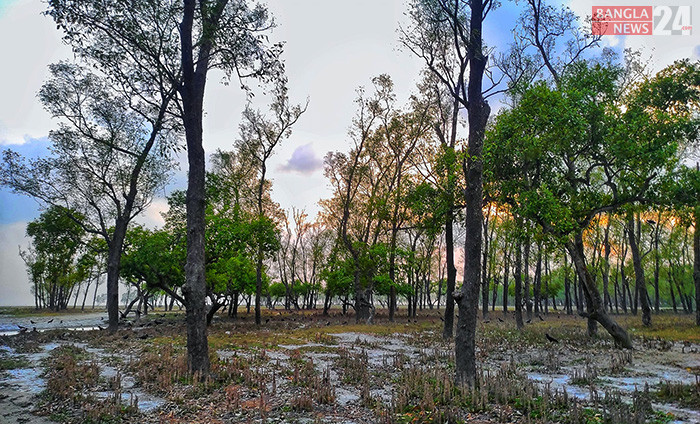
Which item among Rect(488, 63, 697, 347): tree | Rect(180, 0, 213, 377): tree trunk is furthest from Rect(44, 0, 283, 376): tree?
Rect(488, 63, 697, 347): tree

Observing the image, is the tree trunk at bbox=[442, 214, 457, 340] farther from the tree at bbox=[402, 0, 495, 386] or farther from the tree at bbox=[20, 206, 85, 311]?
the tree at bbox=[20, 206, 85, 311]

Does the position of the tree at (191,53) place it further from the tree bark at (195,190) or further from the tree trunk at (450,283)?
the tree trunk at (450,283)

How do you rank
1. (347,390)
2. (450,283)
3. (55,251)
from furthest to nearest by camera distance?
1. (55,251)
2. (450,283)
3. (347,390)

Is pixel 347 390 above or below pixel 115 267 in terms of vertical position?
below

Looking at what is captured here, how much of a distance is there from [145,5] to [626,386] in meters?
17.2

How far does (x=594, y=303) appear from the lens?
59.0 ft

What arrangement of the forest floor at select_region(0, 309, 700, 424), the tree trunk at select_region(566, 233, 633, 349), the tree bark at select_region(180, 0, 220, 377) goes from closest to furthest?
the forest floor at select_region(0, 309, 700, 424) → the tree bark at select_region(180, 0, 220, 377) → the tree trunk at select_region(566, 233, 633, 349)

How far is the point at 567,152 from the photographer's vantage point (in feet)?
59.1

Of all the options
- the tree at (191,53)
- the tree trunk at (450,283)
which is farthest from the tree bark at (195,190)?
the tree trunk at (450,283)

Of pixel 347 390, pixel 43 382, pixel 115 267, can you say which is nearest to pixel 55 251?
pixel 115 267

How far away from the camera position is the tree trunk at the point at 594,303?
16578mm

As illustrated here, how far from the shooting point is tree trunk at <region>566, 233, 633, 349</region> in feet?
54.4

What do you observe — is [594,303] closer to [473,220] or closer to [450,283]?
[450,283]

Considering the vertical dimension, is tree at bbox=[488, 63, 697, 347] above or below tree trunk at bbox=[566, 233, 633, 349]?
above
